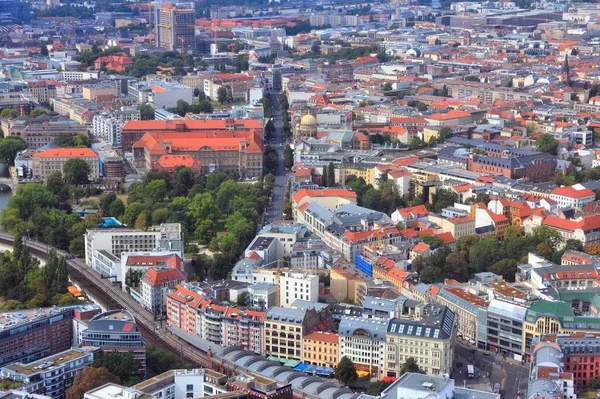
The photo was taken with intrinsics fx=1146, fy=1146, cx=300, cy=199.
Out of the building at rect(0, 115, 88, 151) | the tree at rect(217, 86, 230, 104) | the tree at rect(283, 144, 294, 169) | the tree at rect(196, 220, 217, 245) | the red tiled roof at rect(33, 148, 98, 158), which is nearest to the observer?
the tree at rect(196, 220, 217, 245)

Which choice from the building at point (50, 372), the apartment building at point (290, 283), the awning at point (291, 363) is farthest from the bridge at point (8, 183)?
the awning at point (291, 363)

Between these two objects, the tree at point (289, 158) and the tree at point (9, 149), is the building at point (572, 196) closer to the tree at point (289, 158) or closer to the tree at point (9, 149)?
the tree at point (289, 158)

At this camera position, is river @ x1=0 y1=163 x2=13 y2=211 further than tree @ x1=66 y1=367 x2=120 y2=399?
Yes

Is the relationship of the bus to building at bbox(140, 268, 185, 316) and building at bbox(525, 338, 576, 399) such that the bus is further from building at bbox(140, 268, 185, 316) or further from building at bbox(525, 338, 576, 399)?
building at bbox(140, 268, 185, 316)

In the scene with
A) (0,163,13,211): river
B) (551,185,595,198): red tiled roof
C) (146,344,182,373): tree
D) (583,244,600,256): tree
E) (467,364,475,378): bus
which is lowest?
(0,163,13,211): river

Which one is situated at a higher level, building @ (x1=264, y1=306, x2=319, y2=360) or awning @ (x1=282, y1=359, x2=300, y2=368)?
building @ (x1=264, y1=306, x2=319, y2=360)

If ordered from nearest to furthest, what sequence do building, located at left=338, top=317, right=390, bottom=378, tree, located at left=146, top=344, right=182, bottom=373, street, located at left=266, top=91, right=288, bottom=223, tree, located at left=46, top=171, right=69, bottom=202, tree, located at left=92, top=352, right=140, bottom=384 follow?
tree, located at left=92, top=352, right=140, bottom=384
tree, located at left=146, top=344, right=182, bottom=373
building, located at left=338, top=317, right=390, bottom=378
street, located at left=266, top=91, right=288, bottom=223
tree, located at left=46, top=171, right=69, bottom=202

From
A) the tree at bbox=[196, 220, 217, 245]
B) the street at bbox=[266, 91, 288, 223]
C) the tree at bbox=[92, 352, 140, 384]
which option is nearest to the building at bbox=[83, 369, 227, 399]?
the tree at bbox=[92, 352, 140, 384]

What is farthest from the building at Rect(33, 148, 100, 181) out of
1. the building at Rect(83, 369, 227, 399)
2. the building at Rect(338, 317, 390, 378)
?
the building at Rect(83, 369, 227, 399)
